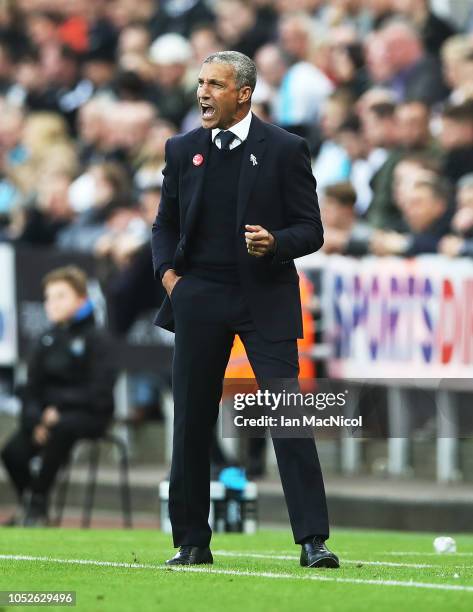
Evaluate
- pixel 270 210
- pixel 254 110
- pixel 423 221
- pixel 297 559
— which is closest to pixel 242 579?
pixel 297 559

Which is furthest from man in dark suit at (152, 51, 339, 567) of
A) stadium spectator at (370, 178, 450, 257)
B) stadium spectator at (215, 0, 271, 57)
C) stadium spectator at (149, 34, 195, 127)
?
stadium spectator at (149, 34, 195, 127)

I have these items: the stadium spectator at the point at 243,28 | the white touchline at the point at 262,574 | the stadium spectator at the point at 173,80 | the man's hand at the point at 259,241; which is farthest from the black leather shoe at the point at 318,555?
the stadium spectator at the point at 173,80

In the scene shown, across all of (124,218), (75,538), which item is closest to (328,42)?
(124,218)

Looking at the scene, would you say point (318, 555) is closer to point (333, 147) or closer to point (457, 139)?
point (457, 139)

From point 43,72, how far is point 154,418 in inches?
283

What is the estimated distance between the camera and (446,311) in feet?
42.7

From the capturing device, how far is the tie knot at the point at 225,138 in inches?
294

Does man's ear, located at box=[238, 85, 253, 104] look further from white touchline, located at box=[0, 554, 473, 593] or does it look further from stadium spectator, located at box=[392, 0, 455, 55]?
stadium spectator, located at box=[392, 0, 455, 55]

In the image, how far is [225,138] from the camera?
7.47 meters

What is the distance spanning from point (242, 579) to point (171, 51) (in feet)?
42.1

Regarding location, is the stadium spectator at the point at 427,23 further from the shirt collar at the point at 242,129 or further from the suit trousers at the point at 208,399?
the suit trousers at the point at 208,399

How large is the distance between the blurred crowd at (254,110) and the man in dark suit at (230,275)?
5715mm

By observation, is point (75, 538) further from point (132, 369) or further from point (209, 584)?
point (132, 369)

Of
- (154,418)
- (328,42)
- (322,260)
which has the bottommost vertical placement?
(154,418)
